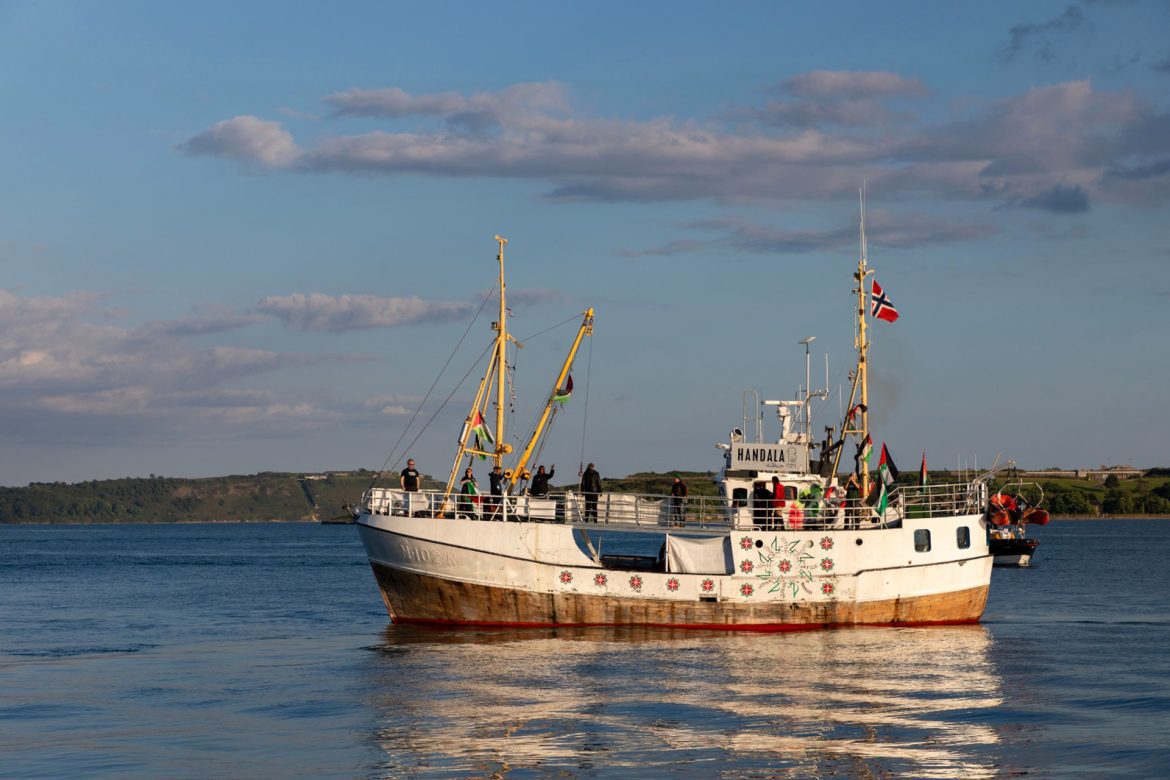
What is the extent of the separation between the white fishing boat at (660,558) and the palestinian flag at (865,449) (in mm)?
1283

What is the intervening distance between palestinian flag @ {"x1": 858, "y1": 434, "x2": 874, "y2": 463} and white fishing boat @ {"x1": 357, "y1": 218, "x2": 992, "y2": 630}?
1.28 meters

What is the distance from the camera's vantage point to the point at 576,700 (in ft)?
90.2

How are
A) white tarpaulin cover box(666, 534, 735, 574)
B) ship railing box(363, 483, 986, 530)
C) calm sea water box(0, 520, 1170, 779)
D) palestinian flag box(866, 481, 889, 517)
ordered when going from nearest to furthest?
calm sea water box(0, 520, 1170, 779), ship railing box(363, 483, 986, 530), white tarpaulin cover box(666, 534, 735, 574), palestinian flag box(866, 481, 889, 517)

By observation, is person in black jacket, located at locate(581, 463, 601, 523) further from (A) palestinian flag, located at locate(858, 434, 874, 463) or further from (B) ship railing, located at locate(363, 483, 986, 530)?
(A) palestinian flag, located at locate(858, 434, 874, 463)

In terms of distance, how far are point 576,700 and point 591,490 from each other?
12121 mm

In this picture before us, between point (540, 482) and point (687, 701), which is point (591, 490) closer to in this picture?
point (540, 482)

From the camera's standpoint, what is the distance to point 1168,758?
71.5 ft

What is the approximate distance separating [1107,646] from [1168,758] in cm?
1701

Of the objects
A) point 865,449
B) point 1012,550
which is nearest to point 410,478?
point 865,449

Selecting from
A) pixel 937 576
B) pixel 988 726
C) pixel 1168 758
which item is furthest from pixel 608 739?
pixel 937 576

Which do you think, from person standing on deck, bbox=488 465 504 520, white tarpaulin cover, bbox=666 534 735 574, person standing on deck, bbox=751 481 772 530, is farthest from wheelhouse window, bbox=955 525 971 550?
person standing on deck, bbox=488 465 504 520

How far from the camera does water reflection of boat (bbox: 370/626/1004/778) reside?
72.2 ft

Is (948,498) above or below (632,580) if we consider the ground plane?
above

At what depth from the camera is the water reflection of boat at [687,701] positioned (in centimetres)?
2200
